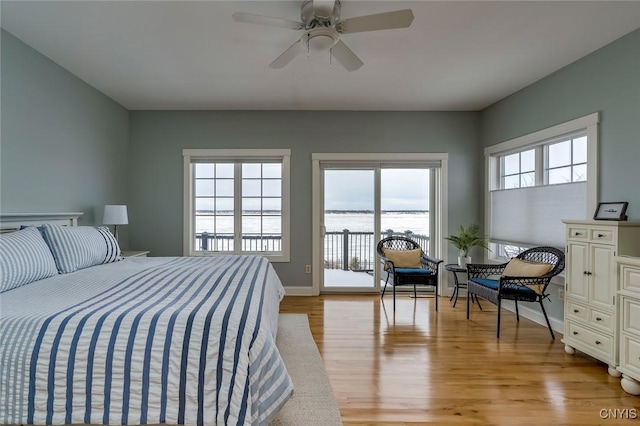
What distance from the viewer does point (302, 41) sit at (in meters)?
2.19

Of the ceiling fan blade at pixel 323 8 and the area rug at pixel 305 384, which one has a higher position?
the ceiling fan blade at pixel 323 8

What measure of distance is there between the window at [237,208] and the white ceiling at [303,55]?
1063mm

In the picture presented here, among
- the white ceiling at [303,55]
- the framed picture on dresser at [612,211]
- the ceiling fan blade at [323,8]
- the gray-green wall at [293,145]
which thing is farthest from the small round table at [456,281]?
the ceiling fan blade at [323,8]

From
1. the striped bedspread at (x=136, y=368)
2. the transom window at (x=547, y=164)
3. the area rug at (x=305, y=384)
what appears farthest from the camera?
the transom window at (x=547, y=164)

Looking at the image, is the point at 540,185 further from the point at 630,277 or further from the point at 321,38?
the point at 321,38

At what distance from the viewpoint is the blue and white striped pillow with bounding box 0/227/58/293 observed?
188 centimetres

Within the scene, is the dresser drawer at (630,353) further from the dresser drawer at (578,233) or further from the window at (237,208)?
the window at (237,208)

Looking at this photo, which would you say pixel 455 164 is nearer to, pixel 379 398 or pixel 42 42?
pixel 379 398

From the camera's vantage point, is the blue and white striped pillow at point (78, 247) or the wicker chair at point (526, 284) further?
the wicker chair at point (526, 284)

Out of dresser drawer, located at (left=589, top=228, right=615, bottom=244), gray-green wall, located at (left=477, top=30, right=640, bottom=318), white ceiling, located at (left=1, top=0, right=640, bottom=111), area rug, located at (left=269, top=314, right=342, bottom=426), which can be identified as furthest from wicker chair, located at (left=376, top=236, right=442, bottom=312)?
white ceiling, located at (left=1, top=0, right=640, bottom=111)

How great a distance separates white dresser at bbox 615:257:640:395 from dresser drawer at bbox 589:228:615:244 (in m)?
0.18

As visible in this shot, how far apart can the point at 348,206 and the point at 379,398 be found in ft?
9.86

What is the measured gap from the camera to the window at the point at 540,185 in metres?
2.97

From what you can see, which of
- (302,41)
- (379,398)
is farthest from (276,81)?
(379,398)
